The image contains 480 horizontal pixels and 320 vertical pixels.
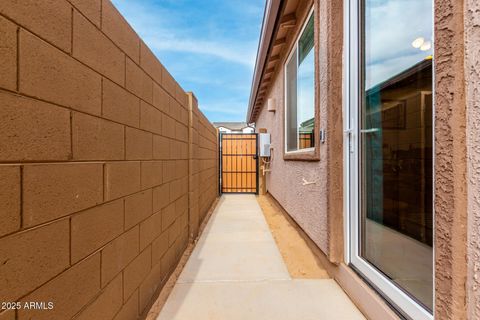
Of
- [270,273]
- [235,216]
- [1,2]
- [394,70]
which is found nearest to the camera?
[1,2]

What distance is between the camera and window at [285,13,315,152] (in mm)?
3113

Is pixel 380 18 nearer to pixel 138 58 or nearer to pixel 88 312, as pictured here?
pixel 138 58

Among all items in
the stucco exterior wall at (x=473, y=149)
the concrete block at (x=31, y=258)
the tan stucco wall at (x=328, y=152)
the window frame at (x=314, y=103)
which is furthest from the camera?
the window frame at (x=314, y=103)

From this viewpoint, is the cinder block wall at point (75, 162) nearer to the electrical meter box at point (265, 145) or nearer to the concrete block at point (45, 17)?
the concrete block at point (45, 17)

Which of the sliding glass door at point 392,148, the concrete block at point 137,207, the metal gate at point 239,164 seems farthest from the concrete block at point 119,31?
the metal gate at point 239,164

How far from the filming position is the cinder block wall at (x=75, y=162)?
0.74m

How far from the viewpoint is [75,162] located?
1000 millimetres

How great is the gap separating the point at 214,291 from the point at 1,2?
6.64 ft

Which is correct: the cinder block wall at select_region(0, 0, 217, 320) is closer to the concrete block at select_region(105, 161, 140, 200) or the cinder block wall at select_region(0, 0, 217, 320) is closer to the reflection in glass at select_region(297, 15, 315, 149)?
the concrete block at select_region(105, 161, 140, 200)

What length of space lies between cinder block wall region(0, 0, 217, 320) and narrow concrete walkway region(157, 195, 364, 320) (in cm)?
33

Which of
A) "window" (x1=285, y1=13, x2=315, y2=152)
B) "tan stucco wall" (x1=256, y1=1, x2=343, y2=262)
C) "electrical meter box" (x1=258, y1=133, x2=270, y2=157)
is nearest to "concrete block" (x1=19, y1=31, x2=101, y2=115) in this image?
"tan stucco wall" (x1=256, y1=1, x2=343, y2=262)

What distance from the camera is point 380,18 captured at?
1.85 m

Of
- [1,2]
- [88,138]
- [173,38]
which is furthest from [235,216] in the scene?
[173,38]

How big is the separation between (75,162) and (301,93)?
3.22 metres
